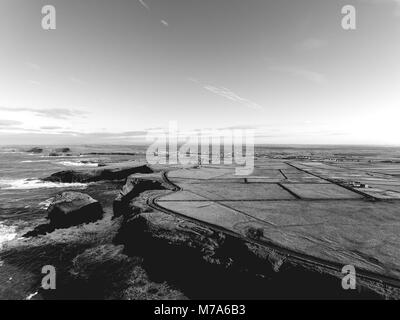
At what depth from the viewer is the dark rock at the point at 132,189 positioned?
13.7 m

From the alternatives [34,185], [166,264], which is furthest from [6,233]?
[34,185]

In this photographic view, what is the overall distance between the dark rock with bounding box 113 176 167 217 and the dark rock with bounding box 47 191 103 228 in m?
1.12

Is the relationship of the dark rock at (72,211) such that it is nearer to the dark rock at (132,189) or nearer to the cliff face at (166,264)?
the dark rock at (132,189)

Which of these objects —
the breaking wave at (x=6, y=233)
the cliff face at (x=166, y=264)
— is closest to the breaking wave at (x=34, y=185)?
the breaking wave at (x=6, y=233)

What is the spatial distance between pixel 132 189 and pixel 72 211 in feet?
11.3

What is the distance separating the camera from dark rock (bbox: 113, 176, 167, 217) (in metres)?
13.7

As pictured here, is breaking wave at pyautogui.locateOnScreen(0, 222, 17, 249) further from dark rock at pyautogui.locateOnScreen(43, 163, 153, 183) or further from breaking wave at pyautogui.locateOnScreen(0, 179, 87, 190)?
dark rock at pyautogui.locateOnScreen(43, 163, 153, 183)

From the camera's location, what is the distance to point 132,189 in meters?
14.7

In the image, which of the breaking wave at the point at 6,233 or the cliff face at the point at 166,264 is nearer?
the cliff face at the point at 166,264

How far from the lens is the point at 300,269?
5.43m

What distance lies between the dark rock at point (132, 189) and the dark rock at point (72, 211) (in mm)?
1115
